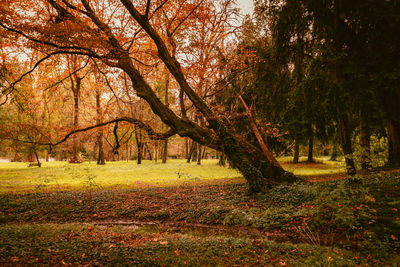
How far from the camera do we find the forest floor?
12.1 ft

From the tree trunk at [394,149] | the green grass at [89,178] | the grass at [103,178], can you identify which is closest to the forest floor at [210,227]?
the grass at [103,178]

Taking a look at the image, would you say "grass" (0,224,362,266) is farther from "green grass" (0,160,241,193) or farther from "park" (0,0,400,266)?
"green grass" (0,160,241,193)

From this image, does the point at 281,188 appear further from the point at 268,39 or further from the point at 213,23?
the point at 213,23

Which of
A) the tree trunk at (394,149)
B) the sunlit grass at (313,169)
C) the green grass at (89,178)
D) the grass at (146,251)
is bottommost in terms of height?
the green grass at (89,178)

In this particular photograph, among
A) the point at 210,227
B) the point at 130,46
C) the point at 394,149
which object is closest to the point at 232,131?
the point at 210,227

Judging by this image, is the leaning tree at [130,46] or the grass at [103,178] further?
the grass at [103,178]

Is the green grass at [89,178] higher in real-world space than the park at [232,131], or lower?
lower

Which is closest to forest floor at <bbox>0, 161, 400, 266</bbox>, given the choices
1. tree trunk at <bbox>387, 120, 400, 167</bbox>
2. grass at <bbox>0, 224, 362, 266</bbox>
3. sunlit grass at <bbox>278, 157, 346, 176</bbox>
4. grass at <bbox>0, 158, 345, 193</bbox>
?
grass at <bbox>0, 224, 362, 266</bbox>

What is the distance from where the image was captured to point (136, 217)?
7.36m

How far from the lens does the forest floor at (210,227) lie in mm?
3695

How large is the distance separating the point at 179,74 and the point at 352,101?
6011 mm

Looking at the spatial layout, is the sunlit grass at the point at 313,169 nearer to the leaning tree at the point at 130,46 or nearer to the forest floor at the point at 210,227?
the leaning tree at the point at 130,46

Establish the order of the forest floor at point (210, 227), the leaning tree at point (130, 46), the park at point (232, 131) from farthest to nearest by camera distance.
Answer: the leaning tree at point (130, 46), the park at point (232, 131), the forest floor at point (210, 227)

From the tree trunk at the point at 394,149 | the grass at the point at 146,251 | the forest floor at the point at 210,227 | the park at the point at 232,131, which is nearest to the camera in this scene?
the grass at the point at 146,251
